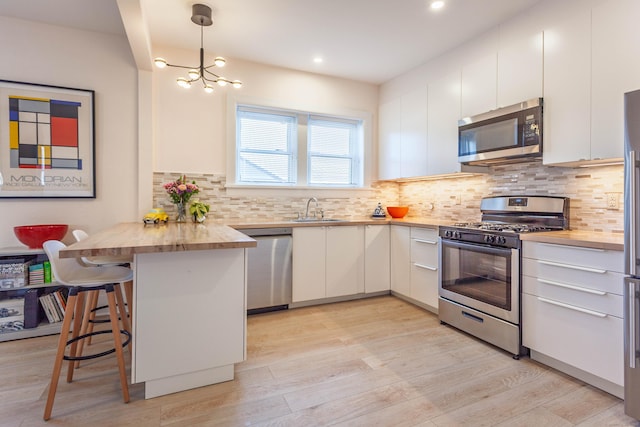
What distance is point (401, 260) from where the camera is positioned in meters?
3.51

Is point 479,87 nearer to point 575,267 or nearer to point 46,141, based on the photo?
point 575,267

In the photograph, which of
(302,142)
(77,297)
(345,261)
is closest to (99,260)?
(77,297)

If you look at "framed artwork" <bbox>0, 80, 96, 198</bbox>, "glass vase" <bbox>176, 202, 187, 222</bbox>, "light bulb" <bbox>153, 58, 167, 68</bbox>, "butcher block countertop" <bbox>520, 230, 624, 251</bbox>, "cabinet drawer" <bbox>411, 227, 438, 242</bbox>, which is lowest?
"cabinet drawer" <bbox>411, 227, 438, 242</bbox>

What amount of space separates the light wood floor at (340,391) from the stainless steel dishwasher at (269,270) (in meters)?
0.56

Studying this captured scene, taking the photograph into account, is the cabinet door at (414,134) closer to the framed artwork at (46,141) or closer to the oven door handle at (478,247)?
the oven door handle at (478,247)

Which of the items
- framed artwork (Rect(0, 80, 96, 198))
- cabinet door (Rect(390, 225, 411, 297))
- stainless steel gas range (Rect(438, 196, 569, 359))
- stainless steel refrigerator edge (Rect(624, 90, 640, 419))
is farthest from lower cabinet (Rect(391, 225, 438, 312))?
framed artwork (Rect(0, 80, 96, 198))

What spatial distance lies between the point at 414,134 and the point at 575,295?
217 cm

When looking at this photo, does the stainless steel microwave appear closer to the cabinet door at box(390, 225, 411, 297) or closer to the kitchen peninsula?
the cabinet door at box(390, 225, 411, 297)

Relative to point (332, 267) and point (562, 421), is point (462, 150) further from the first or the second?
point (562, 421)

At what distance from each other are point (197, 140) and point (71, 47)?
1.30 metres

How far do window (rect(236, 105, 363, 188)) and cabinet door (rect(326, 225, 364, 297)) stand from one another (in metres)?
0.80

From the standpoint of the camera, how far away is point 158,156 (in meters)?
3.20

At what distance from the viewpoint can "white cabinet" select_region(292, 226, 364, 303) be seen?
326 cm

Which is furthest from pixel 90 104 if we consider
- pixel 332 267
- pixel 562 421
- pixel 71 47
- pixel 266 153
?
pixel 562 421
